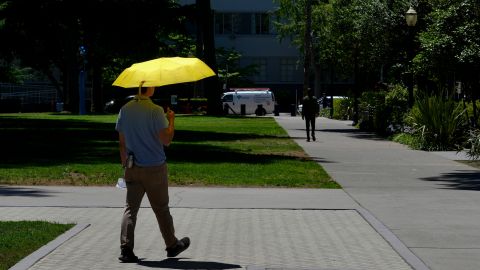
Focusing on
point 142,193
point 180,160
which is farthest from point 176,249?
point 180,160

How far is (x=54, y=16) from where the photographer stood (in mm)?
42188

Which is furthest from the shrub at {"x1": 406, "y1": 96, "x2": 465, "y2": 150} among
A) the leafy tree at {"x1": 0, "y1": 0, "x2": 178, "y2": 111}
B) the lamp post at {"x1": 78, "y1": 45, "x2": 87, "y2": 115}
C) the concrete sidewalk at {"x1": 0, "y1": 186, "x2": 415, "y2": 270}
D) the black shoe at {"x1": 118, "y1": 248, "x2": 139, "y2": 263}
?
the lamp post at {"x1": 78, "y1": 45, "x2": 87, "y2": 115}

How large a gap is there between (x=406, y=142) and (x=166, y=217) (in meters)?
22.9

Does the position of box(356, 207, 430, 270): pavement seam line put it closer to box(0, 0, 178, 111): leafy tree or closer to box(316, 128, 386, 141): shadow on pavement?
box(316, 128, 386, 141): shadow on pavement

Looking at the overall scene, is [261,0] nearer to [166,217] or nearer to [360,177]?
[360,177]

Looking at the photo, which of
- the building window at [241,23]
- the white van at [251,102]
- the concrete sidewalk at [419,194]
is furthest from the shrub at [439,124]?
the building window at [241,23]

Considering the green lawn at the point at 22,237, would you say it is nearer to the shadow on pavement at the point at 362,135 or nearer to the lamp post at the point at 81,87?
the shadow on pavement at the point at 362,135

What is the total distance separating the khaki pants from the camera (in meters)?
9.48

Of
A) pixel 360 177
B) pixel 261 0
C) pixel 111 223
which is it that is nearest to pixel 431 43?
pixel 360 177

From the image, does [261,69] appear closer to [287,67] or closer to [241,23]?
[287,67]

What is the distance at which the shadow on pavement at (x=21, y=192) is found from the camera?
15557 mm

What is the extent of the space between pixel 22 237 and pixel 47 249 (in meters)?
0.76

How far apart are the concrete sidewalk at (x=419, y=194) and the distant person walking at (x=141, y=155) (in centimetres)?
284

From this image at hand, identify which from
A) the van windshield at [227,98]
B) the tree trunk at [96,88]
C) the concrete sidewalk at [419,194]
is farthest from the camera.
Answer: the van windshield at [227,98]
